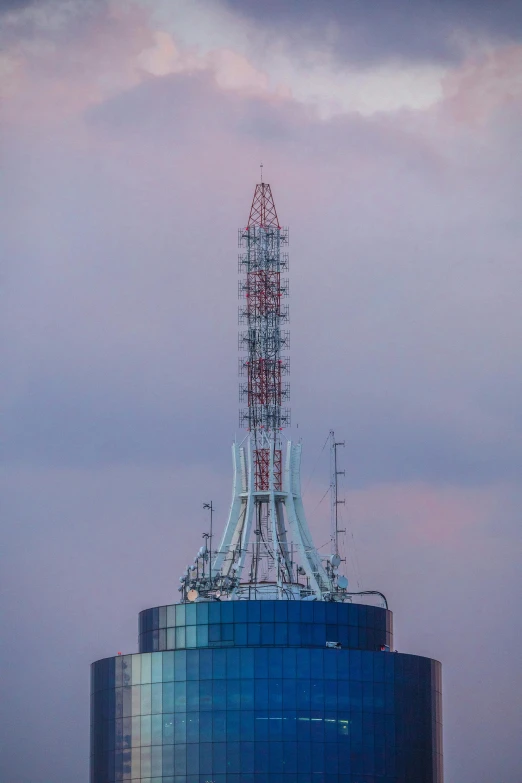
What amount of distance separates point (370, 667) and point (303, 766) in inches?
471

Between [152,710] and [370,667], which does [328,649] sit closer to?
[370,667]

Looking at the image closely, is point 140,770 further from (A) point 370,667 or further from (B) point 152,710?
(A) point 370,667

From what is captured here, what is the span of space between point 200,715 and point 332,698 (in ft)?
41.7

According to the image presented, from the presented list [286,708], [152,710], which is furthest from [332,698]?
[152,710]

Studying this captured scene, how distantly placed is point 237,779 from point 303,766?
20.8 ft

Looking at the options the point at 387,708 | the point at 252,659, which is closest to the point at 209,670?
the point at 252,659

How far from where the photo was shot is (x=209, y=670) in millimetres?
197875

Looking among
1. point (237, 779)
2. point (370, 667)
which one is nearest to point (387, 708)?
point (370, 667)

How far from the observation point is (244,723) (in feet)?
641

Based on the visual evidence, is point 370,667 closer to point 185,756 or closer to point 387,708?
point 387,708

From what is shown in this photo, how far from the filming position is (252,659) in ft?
647

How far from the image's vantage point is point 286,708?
7702 inches

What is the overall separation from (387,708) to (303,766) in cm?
1054

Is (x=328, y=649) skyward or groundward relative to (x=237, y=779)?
skyward
